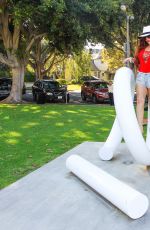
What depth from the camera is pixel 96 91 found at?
26.6 metres

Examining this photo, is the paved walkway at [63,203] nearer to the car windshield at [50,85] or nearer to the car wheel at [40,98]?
the car wheel at [40,98]

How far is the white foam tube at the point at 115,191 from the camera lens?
4266mm

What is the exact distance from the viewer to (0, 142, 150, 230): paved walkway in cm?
424

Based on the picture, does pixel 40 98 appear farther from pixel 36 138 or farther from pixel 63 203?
pixel 63 203

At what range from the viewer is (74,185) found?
550 centimetres

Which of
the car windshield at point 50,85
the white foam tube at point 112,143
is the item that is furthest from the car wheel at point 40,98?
the white foam tube at point 112,143

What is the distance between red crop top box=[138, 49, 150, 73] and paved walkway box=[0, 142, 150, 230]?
1.55 metres

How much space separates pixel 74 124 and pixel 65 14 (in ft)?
30.3

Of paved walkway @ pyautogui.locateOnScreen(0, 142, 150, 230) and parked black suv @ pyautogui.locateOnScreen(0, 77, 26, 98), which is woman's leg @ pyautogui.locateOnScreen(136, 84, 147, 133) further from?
parked black suv @ pyautogui.locateOnScreen(0, 77, 26, 98)

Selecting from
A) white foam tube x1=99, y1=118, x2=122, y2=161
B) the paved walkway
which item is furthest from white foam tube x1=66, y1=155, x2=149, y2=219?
white foam tube x1=99, y1=118, x2=122, y2=161

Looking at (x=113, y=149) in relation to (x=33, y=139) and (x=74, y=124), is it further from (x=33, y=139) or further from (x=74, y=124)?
(x=74, y=124)

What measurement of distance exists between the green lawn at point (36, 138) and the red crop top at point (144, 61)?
99.7 inches

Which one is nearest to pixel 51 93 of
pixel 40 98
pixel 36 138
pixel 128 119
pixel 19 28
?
pixel 40 98

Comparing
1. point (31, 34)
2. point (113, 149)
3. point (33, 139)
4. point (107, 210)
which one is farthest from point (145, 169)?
point (31, 34)
